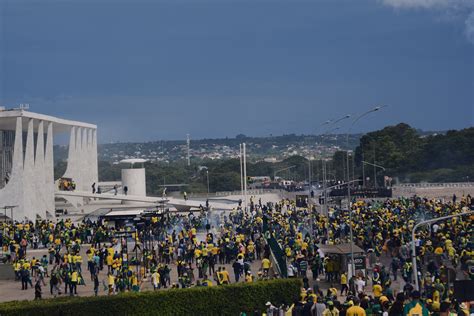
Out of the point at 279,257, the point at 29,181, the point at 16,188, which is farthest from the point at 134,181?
the point at 279,257

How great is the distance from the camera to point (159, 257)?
36.2 meters

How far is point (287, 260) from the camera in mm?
31516

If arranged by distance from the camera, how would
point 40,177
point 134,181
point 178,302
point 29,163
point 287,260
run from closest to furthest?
point 178,302 < point 287,260 < point 29,163 < point 40,177 < point 134,181

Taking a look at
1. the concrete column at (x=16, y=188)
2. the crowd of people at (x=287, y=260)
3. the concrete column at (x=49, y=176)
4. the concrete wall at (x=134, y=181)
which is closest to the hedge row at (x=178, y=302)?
the crowd of people at (x=287, y=260)

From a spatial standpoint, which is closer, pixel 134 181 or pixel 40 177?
pixel 40 177

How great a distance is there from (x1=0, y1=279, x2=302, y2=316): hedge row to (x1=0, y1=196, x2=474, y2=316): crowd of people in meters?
1.12

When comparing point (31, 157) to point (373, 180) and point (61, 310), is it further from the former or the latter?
point (373, 180)

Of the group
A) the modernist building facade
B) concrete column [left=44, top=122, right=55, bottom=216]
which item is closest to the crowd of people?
the modernist building facade

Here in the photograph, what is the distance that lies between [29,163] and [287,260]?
125 ft

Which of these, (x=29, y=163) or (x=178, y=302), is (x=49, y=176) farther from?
(x=178, y=302)

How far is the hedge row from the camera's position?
2250 cm

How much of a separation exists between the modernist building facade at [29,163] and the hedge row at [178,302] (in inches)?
1559

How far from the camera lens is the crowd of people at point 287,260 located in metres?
21.6

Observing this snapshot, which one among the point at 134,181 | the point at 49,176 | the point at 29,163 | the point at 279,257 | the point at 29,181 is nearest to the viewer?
the point at 279,257
